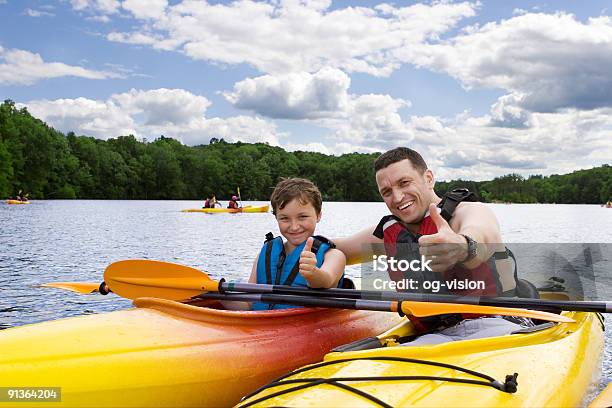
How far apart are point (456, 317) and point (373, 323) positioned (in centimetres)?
A: 109

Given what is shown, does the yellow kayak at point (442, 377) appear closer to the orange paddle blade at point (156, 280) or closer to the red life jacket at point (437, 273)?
the red life jacket at point (437, 273)

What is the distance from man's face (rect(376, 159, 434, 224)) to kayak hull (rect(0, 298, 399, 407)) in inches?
36.7

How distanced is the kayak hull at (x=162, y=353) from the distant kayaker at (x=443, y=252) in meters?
0.79

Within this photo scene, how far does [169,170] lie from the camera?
7125 cm

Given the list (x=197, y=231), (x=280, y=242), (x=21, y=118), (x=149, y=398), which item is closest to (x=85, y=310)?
(x=280, y=242)

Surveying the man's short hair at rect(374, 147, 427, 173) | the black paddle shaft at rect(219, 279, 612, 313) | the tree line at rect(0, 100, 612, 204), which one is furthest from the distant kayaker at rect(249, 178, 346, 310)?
the tree line at rect(0, 100, 612, 204)

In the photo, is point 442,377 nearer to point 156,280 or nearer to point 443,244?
point 443,244

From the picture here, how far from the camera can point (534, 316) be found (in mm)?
3449

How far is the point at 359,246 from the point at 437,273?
904 millimetres

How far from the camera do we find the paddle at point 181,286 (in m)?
3.69

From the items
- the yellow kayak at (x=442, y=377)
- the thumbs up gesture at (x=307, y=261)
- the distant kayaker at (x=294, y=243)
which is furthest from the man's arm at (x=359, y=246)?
the yellow kayak at (x=442, y=377)

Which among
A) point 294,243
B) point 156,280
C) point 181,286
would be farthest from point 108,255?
point 294,243

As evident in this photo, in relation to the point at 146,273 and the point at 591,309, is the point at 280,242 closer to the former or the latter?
the point at 146,273

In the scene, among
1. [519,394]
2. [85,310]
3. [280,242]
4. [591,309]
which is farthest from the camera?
[85,310]
